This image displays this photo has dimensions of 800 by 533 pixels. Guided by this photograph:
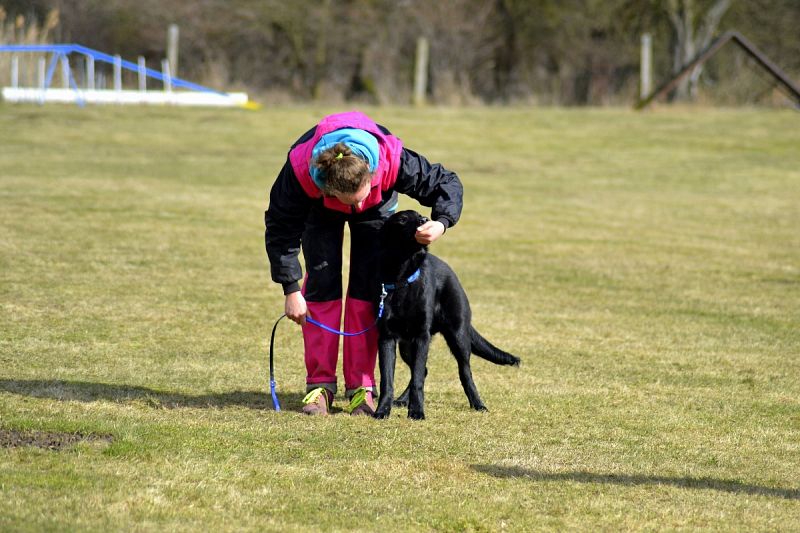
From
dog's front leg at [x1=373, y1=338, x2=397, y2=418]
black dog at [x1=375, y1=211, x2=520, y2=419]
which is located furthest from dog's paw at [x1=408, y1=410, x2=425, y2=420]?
dog's front leg at [x1=373, y1=338, x2=397, y2=418]

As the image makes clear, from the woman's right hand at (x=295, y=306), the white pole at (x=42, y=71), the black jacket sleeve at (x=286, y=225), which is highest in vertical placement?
the white pole at (x=42, y=71)

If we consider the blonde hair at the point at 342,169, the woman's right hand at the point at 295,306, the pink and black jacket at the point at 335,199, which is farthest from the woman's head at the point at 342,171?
the woman's right hand at the point at 295,306

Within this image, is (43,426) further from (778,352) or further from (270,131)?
(270,131)

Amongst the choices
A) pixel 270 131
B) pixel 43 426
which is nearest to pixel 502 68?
pixel 270 131

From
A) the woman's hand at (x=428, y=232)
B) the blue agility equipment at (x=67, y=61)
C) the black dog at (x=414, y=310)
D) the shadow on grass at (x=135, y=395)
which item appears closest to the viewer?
the woman's hand at (x=428, y=232)

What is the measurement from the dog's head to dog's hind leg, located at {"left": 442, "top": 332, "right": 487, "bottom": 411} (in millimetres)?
648

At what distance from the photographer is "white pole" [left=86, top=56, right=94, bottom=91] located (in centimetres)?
2872

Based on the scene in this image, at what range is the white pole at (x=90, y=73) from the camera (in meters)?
28.7

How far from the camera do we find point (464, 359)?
5.94 metres

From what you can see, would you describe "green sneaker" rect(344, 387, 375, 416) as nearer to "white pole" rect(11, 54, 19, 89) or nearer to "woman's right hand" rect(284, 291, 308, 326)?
"woman's right hand" rect(284, 291, 308, 326)

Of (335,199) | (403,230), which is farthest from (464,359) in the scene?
(335,199)

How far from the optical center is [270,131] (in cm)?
2375

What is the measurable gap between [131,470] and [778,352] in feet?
17.1

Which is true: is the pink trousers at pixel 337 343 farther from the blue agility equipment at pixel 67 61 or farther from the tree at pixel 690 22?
the tree at pixel 690 22
